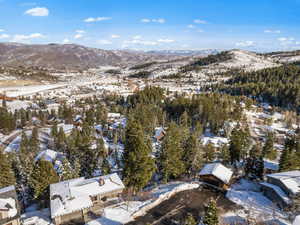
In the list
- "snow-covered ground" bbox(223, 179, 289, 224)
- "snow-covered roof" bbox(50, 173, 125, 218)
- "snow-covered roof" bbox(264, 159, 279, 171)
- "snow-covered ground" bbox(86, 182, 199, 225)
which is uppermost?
"snow-covered roof" bbox(50, 173, 125, 218)

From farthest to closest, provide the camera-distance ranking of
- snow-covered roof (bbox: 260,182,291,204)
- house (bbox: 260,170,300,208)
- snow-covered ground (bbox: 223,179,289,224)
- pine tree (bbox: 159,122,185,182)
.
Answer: pine tree (bbox: 159,122,185,182), house (bbox: 260,170,300,208), snow-covered roof (bbox: 260,182,291,204), snow-covered ground (bbox: 223,179,289,224)

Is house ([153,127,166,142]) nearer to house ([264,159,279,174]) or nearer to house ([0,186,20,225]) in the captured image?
house ([264,159,279,174])

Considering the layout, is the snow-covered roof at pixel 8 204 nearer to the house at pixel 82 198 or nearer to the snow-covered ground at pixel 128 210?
the house at pixel 82 198

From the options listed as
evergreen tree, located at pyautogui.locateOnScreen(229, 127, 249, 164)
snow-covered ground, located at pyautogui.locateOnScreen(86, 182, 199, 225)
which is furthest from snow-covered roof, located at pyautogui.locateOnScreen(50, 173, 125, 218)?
evergreen tree, located at pyautogui.locateOnScreen(229, 127, 249, 164)

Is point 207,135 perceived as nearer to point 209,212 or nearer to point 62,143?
point 62,143

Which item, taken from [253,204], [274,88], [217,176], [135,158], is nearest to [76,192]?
[135,158]

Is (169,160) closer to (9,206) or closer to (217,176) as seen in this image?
(217,176)

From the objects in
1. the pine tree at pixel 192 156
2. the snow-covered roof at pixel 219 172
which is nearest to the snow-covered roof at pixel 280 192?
the snow-covered roof at pixel 219 172
